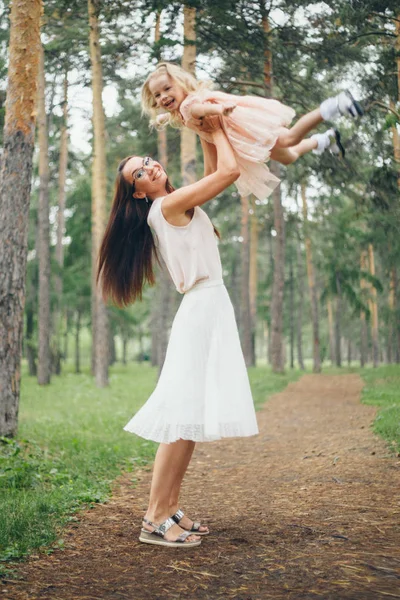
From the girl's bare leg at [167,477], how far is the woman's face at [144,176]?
5.54ft

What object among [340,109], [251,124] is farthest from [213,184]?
[340,109]

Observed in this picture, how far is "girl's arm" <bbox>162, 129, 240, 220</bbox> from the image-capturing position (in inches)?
145

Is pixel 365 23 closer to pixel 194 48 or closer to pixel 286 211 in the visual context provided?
pixel 194 48

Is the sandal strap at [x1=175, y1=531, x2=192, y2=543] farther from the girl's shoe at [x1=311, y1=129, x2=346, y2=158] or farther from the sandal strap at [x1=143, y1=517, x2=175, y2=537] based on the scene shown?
the girl's shoe at [x1=311, y1=129, x2=346, y2=158]

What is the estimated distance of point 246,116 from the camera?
3.81 m

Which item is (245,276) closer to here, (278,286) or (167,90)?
(278,286)

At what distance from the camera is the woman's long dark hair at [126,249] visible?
4109mm

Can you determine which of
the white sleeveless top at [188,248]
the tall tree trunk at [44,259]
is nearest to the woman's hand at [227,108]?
the white sleeveless top at [188,248]

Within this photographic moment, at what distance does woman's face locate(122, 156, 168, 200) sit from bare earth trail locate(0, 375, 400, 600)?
235 centimetres

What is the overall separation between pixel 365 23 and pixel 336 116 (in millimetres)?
8006

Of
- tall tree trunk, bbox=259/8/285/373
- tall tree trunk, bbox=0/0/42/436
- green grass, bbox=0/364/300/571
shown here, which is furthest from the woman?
tall tree trunk, bbox=259/8/285/373

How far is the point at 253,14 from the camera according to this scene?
494 inches

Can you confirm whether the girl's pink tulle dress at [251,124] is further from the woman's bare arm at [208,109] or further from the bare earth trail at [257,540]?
the bare earth trail at [257,540]

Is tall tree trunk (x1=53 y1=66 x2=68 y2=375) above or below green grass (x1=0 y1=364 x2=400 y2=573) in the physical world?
above
